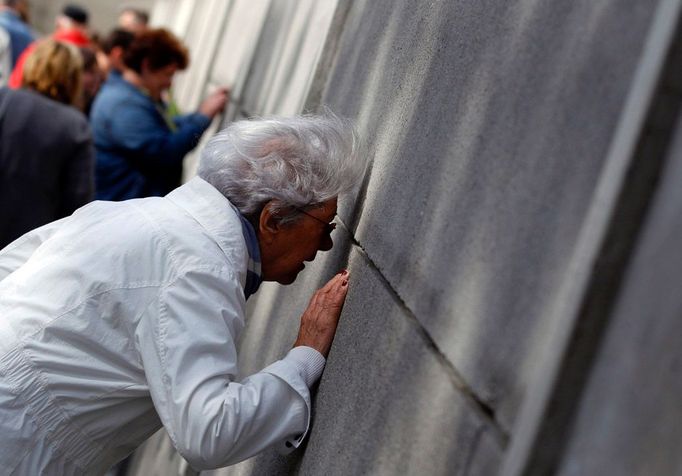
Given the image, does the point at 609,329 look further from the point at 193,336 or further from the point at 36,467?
the point at 36,467

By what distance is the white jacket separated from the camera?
2.48 m

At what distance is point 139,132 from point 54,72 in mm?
788

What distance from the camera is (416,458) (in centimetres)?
195

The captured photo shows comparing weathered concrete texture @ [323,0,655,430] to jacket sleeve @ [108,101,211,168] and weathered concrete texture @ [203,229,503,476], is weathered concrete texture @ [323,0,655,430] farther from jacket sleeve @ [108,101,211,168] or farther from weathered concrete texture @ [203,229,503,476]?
jacket sleeve @ [108,101,211,168]

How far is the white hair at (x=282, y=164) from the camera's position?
111 inches

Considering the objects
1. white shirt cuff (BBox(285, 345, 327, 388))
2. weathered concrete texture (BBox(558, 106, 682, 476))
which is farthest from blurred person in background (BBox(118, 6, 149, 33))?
weathered concrete texture (BBox(558, 106, 682, 476))

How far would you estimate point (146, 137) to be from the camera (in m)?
6.42

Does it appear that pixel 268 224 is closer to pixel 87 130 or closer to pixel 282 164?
pixel 282 164

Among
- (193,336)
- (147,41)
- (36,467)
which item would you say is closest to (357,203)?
(193,336)

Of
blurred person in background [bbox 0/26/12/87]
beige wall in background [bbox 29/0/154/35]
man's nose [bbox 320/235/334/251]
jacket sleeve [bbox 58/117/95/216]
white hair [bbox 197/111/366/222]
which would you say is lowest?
beige wall in background [bbox 29/0/154/35]

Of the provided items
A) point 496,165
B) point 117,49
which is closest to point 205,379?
point 496,165

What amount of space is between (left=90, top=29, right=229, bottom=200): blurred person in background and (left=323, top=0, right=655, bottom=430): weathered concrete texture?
377cm

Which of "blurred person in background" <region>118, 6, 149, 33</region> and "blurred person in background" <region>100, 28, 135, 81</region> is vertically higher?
"blurred person in background" <region>100, 28, 135, 81</region>

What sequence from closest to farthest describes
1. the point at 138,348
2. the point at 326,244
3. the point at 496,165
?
the point at 496,165
the point at 138,348
the point at 326,244
